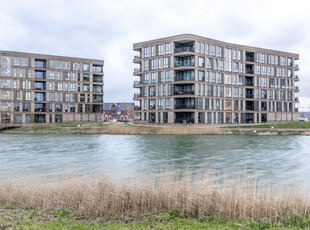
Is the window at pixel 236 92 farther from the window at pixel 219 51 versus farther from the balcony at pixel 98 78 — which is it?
the balcony at pixel 98 78

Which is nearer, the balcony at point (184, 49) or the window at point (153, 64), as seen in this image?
the balcony at point (184, 49)

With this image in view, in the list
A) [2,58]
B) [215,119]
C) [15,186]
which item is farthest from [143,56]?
[15,186]

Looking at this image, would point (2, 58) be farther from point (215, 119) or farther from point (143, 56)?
point (215, 119)

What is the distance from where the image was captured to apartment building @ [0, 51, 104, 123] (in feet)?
252

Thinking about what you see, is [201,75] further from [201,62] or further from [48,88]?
[48,88]

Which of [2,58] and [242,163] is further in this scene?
[2,58]

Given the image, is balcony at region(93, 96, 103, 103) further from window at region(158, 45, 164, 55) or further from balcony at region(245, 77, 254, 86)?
balcony at region(245, 77, 254, 86)

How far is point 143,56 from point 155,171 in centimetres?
5354

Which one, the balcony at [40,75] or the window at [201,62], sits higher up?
the window at [201,62]

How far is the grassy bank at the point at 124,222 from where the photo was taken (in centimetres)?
827

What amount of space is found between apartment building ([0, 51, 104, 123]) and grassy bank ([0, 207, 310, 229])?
74.5m

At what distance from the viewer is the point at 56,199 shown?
10703 millimetres

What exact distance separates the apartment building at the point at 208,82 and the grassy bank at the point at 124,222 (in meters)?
55.6

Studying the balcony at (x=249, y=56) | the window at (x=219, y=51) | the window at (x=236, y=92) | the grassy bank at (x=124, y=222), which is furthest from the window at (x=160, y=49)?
the grassy bank at (x=124, y=222)
